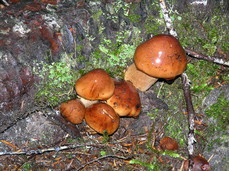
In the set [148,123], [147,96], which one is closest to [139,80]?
[147,96]

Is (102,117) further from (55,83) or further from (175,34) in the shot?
(175,34)

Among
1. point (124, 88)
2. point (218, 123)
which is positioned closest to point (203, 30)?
point (218, 123)

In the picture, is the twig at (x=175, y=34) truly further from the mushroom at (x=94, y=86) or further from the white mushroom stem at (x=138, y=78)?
the mushroom at (x=94, y=86)

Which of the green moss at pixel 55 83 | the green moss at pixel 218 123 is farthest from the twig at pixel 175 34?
the green moss at pixel 55 83

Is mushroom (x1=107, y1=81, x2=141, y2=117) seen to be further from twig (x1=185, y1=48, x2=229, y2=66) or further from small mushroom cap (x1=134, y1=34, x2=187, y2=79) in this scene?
twig (x1=185, y1=48, x2=229, y2=66)

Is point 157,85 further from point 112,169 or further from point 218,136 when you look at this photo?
point 112,169

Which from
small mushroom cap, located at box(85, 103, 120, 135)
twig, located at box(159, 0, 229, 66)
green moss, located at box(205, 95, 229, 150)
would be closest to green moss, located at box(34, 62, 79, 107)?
small mushroom cap, located at box(85, 103, 120, 135)
